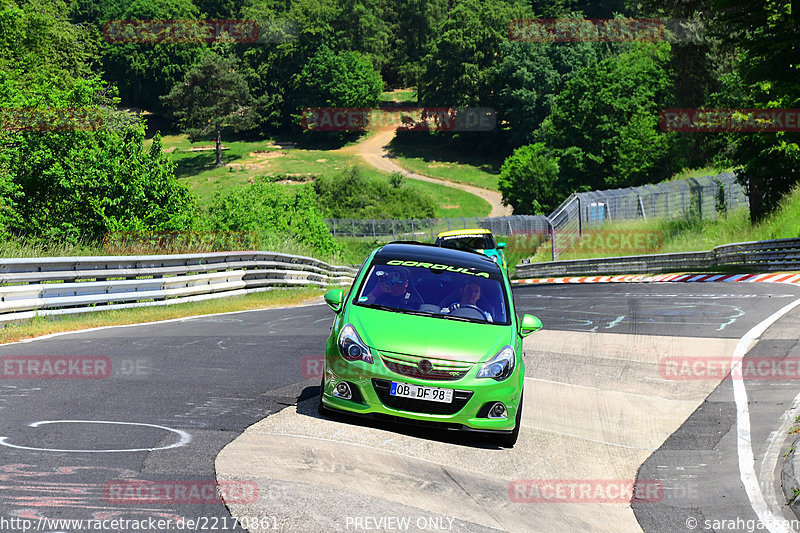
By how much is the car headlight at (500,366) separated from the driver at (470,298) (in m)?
0.61

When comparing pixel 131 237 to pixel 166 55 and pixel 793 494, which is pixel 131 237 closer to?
pixel 793 494

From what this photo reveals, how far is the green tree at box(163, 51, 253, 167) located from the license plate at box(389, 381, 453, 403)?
382 ft

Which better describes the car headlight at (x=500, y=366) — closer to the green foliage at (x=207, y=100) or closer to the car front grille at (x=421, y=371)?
the car front grille at (x=421, y=371)

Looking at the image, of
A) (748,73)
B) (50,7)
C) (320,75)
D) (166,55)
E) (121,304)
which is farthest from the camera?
(166,55)

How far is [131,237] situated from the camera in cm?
2555

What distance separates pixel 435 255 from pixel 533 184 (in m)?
80.6

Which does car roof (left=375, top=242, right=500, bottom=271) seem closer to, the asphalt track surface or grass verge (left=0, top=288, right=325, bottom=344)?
the asphalt track surface

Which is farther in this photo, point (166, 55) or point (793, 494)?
point (166, 55)

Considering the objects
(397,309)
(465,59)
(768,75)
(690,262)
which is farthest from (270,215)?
(465,59)

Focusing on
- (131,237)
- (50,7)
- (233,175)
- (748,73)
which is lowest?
(233,175)

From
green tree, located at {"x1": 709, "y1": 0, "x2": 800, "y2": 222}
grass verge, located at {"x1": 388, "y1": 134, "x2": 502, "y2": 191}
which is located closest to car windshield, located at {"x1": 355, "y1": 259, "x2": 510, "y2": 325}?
green tree, located at {"x1": 709, "y1": 0, "x2": 800, "y2": 222}

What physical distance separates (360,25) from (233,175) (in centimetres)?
5358

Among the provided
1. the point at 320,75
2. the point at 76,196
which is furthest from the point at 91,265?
the point at 320,75

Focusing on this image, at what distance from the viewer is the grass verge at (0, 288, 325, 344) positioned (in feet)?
43.8
